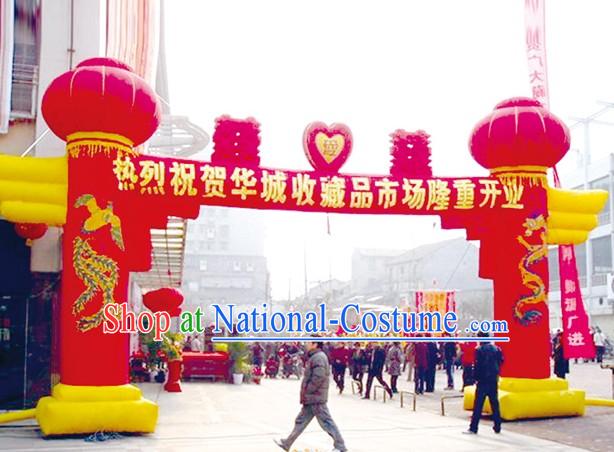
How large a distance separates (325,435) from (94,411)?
3721 mm

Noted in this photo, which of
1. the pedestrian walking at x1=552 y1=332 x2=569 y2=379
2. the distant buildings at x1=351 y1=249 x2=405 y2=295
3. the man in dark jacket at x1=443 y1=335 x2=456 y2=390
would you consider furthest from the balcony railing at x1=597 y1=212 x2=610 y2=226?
the distant buildings at x1=351 y1=249 x2=405 y2=295

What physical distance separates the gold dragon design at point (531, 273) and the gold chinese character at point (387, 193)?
2633 millimetres

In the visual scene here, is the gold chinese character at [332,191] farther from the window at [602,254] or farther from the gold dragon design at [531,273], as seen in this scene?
the window at [602,254]

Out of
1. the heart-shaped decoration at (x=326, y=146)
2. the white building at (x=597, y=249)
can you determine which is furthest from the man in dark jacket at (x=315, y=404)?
the white building at (x=597, y=249)

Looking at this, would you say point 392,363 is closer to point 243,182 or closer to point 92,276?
point 243,182

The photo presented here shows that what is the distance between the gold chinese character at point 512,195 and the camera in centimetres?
1503

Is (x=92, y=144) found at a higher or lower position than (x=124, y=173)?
higher

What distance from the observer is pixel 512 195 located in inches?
592

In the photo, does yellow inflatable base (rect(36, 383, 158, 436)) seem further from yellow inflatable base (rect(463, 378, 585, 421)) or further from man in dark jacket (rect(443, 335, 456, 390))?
man in dark jacket (rect(443, 335, 456, 390))

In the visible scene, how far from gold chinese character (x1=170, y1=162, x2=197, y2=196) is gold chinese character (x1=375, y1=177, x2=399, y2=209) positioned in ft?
11.1

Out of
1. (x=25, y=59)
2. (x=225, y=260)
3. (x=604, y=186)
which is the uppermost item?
(x=604, y=186)

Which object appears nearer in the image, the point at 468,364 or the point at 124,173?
the point at 124,173

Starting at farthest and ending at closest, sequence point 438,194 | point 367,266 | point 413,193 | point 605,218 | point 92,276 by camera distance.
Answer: point 367,266 → point 605,218 → point 438,194 → point 413,193 → point 92,276

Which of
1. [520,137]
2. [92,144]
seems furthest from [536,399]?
[92,144]
